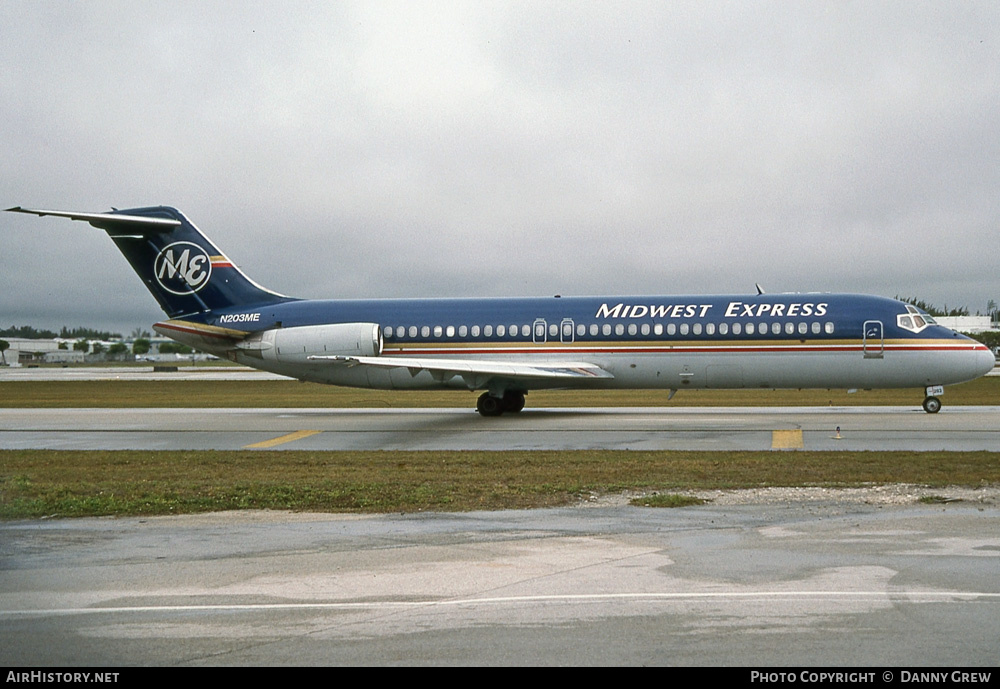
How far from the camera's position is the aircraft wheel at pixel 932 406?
2812 cm

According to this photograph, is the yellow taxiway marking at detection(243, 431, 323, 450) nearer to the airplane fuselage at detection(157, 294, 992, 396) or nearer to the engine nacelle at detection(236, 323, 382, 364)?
the airplane fuselage at detection(157, 294, 992, 396)

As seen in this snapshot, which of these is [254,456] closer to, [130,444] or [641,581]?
[130,444]

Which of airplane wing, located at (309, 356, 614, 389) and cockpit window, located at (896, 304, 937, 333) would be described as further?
cockpit window, located at (896, 304, 937, 333)

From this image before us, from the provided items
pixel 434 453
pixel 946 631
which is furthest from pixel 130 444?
pixel 946 631

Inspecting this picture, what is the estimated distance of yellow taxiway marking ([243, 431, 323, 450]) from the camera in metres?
22.1

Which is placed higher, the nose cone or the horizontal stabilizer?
the horizontal stabilizer

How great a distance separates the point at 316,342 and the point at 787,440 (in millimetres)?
15899

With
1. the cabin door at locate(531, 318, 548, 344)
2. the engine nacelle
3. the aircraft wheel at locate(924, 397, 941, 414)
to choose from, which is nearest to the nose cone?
the aircraft wheel at locate(924, 397, 941, 414)

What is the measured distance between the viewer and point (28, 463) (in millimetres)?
18531

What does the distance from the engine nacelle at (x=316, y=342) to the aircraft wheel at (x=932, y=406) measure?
17.2 metres

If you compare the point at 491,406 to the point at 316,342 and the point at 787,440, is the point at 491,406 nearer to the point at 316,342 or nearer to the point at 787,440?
the point at 316,342

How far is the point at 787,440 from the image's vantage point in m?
21.0

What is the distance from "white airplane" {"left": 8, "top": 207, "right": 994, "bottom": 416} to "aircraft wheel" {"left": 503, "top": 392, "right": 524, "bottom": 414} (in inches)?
2.3
